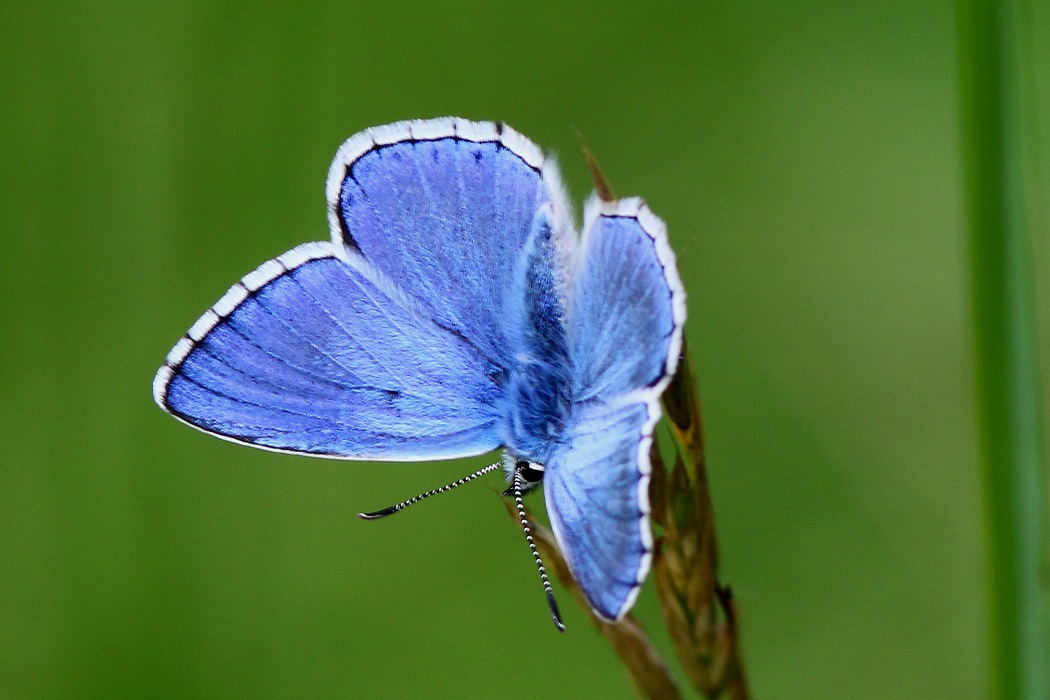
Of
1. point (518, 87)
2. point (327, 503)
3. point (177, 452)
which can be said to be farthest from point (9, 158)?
point (518, 87)

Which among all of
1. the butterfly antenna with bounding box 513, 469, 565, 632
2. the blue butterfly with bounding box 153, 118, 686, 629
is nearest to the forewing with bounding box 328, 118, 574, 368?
the blue butterfly with bounding box 153, 118, 686, 629

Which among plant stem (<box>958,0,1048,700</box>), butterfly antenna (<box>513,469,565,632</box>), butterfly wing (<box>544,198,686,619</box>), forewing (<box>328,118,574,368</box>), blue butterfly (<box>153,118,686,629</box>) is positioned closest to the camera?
plant stem (<box>958,0,1048,700</box>)

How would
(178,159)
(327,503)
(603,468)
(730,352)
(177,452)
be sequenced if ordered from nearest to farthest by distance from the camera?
(603,468) < (177,452) < (178,159) < (327,503) < (730,352)

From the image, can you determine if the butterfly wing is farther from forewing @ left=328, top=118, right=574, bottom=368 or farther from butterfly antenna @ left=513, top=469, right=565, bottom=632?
forewing @ left=328, top=118, right=574, bottom=368

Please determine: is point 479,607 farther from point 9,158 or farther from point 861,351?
point 9,158

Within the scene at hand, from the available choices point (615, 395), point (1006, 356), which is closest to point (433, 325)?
point (615, 395)

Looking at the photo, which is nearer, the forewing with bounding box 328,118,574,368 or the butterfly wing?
the butterfly wing
